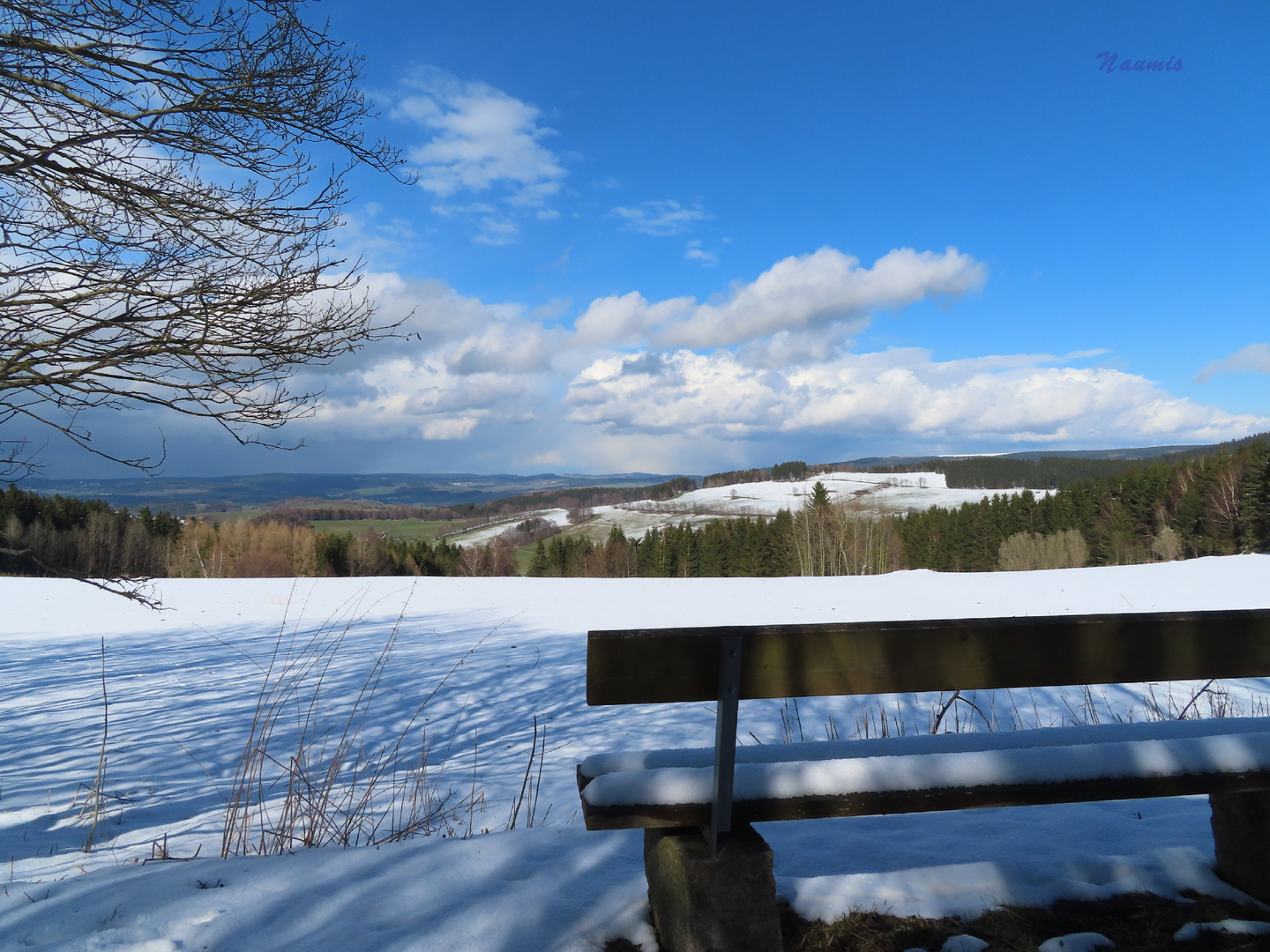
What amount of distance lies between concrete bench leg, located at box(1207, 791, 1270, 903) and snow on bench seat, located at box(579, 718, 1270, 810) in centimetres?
24

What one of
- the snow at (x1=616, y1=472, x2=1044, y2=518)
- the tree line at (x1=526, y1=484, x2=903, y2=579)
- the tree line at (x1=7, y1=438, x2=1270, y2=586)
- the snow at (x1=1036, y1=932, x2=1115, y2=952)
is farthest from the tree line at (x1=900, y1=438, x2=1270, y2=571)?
the snow at (x1=1036, y1=932, x2=1115, y2=952)

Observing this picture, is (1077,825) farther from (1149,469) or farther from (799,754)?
(1149,469)

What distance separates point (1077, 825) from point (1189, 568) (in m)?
20.3

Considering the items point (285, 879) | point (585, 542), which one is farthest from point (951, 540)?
point (285, 879)

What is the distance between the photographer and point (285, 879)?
257 centimetres

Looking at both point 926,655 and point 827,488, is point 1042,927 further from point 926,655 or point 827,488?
point 827,488

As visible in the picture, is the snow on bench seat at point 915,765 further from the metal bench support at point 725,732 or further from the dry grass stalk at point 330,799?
the dry grass stalk at point 330,799

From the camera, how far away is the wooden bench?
197 centimetres

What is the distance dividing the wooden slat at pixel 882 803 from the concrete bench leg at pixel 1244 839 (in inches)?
17.7

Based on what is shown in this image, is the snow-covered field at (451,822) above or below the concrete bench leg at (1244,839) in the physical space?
below

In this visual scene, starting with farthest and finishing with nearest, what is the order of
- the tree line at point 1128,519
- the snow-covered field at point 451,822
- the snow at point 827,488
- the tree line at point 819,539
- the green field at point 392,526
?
the snow at point 827,488
the green field at point 392,526
the tree line at point 1128,519
the tree line at point 819,539
the snow-covered field at point 451,822

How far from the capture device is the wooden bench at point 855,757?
6.45 feet

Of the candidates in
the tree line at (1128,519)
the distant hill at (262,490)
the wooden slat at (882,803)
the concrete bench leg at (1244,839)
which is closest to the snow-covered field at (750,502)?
the tree line at (1128,519)

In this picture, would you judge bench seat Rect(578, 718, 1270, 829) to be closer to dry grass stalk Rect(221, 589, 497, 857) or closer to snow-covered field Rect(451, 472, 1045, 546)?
dry grass stalk Rect(221, 589, 497, 857)
